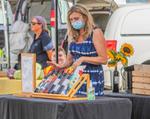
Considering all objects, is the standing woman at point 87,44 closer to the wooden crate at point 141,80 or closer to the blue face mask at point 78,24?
the blue face mask at point 78,24

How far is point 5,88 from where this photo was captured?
6.57 metres

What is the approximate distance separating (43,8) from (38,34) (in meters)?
3.02

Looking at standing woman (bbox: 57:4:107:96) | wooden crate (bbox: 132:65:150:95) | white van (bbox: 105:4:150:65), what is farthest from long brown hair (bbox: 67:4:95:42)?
white van (bbox: 105:4:150:65)

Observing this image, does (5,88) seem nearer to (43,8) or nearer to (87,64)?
(87,64)

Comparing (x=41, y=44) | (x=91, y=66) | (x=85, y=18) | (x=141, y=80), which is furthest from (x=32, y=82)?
(x=41, y=44)

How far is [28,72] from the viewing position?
4.58 m

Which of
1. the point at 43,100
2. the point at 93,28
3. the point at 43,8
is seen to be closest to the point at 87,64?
the point at 93,28

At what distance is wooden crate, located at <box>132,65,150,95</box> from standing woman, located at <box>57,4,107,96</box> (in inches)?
21.4

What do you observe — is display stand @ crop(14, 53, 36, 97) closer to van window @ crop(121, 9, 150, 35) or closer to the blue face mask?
the blue face mask

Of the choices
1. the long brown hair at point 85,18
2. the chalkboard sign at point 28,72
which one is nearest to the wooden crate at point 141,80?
the long brown hair at point 85,18

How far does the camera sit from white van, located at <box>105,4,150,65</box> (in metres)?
8.18

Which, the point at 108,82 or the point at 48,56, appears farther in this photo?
the point at 108,82

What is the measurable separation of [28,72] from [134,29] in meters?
3.95

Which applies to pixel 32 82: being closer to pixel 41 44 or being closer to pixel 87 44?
pixel 87 44
